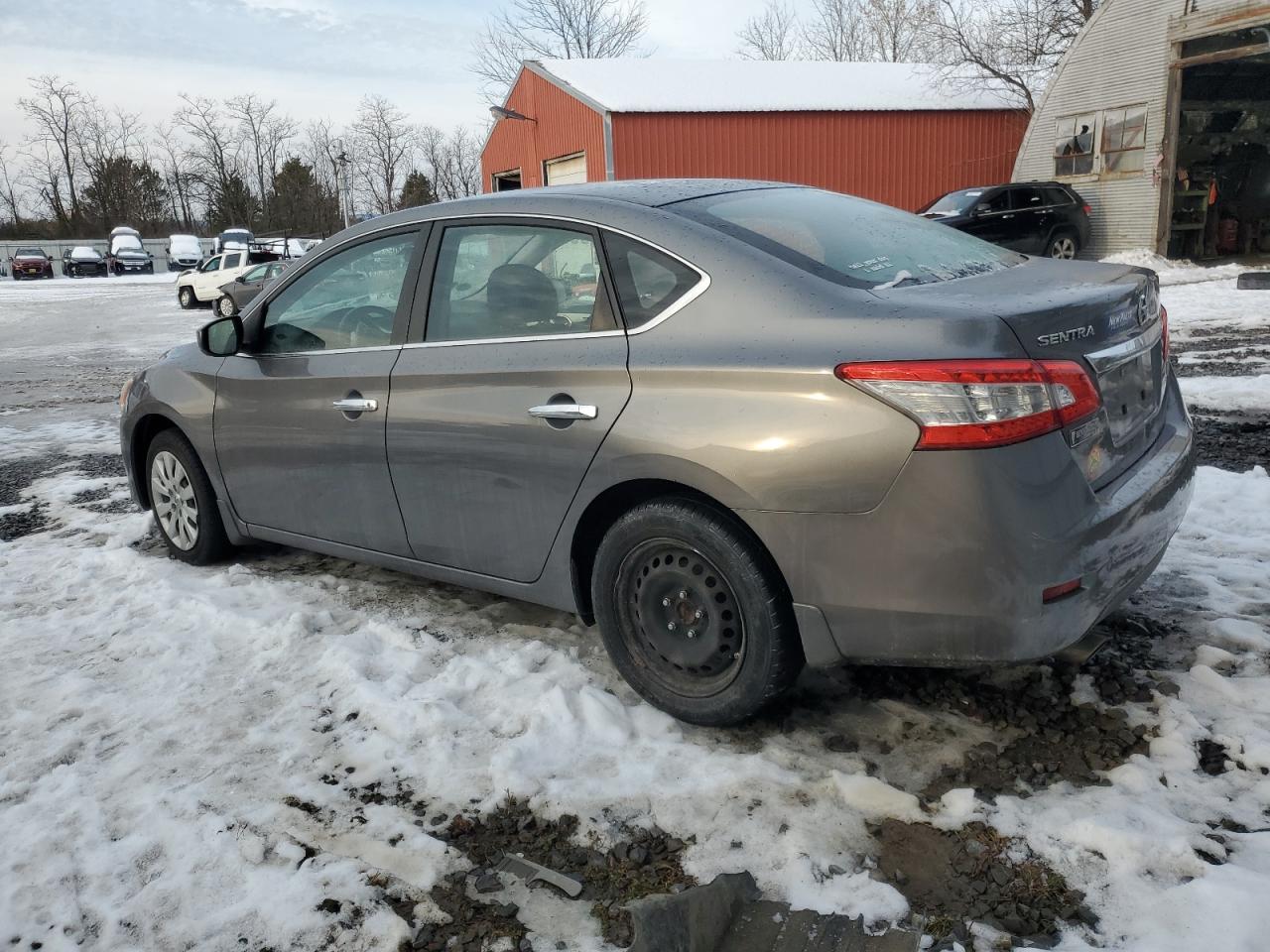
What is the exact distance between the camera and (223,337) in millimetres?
4332

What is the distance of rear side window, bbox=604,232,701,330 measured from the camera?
298cm

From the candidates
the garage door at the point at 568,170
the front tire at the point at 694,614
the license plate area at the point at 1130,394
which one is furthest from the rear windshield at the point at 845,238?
the garage door at the point at 568,170

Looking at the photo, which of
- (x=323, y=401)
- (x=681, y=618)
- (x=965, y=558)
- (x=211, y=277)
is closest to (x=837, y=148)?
(x=211, y=277)

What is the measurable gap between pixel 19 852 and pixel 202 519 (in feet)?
7.35

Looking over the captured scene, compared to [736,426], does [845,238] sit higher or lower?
higher

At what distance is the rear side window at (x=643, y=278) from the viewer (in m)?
2.98

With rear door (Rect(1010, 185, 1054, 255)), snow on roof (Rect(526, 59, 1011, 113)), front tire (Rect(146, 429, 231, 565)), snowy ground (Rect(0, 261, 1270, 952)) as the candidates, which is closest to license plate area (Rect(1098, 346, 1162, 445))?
snowy ground (Rect(0, 261, 1270, 952))

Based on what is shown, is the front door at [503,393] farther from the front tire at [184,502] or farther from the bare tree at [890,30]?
the bare tree at [890,30]

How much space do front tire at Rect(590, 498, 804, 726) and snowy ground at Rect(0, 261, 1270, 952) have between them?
16 centimetres

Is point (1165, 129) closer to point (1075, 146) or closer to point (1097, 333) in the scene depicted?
point (1075, 146)

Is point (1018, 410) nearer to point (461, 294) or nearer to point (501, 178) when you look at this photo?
point (461, 294)

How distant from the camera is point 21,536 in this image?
5.42 meters

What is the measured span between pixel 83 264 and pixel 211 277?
94.4ft

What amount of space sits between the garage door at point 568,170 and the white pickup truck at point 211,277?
8.47 meters
